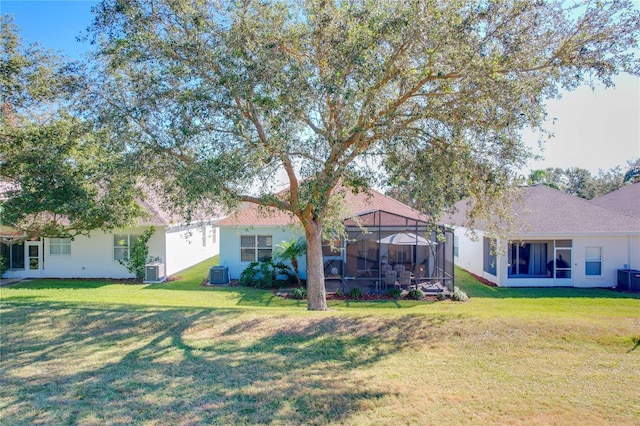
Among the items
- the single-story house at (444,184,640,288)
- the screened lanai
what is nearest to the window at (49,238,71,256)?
the screened lanai

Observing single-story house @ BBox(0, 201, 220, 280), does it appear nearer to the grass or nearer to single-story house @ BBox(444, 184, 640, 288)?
the grass

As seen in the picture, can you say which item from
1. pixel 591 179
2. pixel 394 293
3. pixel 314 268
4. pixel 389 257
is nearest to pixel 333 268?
pixel 394 293

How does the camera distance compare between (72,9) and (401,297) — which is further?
(401,297)

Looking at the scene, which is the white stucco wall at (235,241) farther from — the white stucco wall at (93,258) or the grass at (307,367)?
the grass at (307,367)

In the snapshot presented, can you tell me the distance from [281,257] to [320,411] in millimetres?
13384

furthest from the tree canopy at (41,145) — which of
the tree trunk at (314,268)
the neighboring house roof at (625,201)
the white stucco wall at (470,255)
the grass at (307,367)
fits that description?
the neighboring house roof at (625,201)

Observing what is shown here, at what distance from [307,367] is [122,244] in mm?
17296

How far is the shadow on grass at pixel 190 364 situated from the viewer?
5.28m

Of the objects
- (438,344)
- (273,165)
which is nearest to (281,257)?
(273,165)

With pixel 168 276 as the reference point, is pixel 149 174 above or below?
above

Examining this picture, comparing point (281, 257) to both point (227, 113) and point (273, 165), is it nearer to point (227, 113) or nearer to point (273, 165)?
point (273, 165)

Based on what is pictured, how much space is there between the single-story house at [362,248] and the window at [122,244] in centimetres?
447

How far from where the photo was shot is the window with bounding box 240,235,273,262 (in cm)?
2123

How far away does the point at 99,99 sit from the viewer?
34.2 feet
